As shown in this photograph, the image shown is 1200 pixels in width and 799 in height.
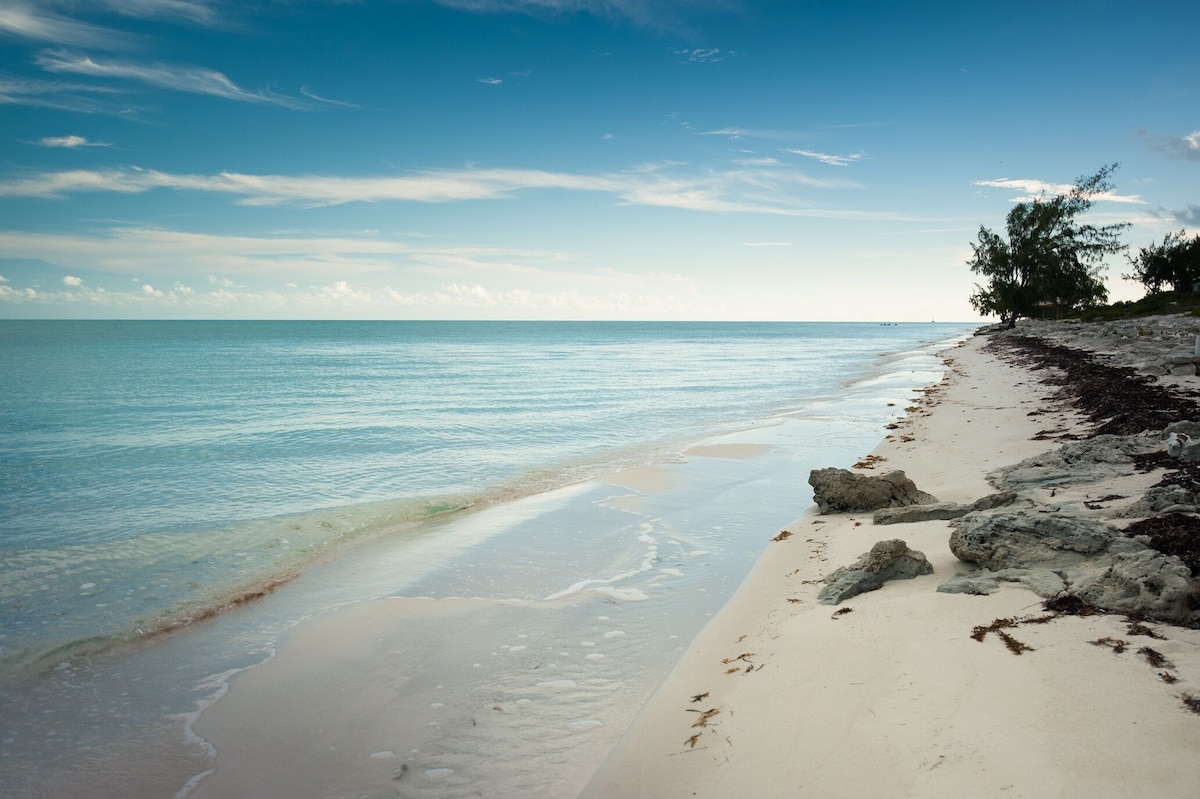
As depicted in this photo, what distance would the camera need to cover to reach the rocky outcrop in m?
4.27

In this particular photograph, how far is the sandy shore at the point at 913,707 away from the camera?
3078 millimetres

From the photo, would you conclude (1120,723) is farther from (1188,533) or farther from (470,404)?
(470,404)

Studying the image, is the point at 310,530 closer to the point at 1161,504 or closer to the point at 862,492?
the point at 862,492

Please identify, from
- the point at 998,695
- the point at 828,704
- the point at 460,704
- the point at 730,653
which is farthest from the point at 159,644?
the point at 998,695

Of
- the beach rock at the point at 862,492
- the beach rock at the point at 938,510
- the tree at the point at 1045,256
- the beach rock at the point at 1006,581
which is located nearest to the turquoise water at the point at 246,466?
the beach rock at the point at 862,492

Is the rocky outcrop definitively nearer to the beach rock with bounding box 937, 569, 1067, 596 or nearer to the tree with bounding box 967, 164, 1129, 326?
the beach rock with bounding box 937, 569, 1067, 596

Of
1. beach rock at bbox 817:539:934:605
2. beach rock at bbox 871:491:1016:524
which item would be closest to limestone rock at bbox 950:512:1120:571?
beach rock at bbox 817:539:934:605

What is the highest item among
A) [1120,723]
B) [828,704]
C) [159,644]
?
[1120,723]

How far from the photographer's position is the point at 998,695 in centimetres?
371

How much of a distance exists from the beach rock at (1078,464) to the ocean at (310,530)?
119 inches

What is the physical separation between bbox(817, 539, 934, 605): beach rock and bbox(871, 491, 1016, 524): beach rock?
5.96ft

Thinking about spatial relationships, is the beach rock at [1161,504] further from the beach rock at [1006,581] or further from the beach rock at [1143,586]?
the beach rock at [1006,581]

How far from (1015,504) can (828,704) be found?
4.52 m

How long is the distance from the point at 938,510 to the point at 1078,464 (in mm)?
2367
